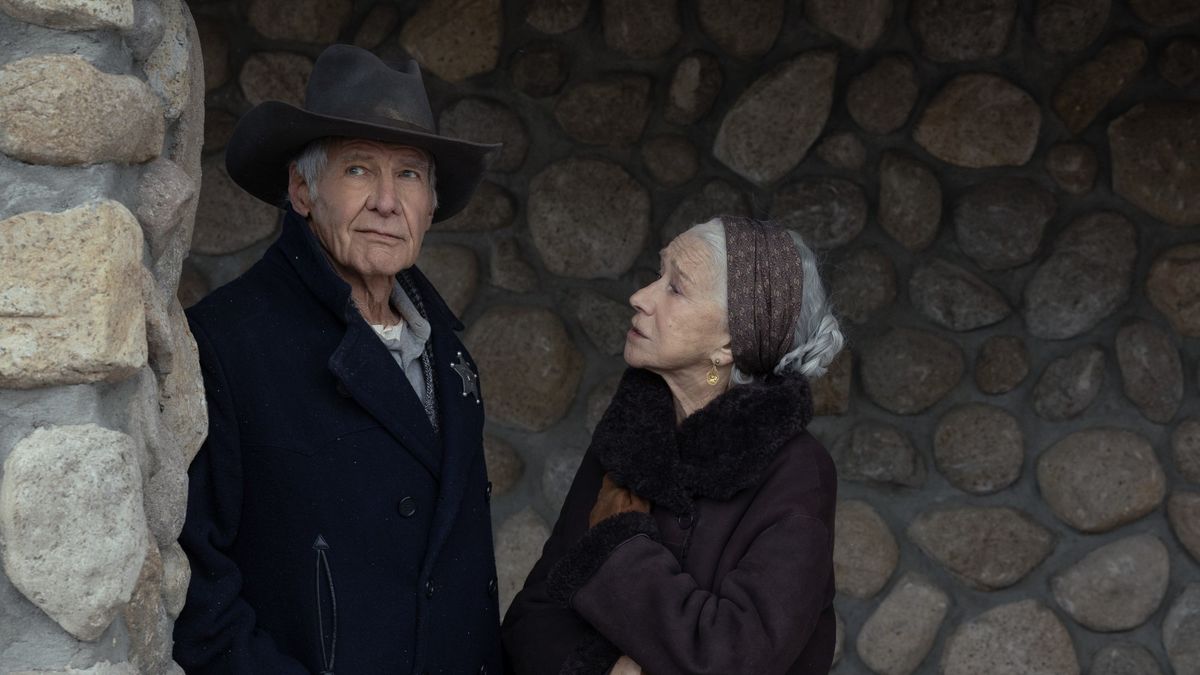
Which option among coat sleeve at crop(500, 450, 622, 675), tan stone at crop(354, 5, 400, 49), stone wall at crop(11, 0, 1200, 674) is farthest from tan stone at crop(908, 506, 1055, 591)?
tan stone at crop(354, 5, 400, 49)

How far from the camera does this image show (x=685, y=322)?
2.32 m

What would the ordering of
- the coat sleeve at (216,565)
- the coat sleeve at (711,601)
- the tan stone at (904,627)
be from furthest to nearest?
the tan stone at (904,627) → the coat sleeve at (711,601) → the coat sleeve at (216,565)

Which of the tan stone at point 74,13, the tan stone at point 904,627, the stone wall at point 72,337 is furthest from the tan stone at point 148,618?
the tan stone at point 904,627

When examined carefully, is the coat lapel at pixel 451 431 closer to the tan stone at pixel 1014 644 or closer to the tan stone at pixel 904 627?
the tan stone at pixel 904 627

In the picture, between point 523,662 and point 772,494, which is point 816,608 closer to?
point 772,494

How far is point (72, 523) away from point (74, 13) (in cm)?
55

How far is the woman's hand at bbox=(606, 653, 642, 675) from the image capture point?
7.19ft

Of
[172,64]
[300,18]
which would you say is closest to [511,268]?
[300,18]

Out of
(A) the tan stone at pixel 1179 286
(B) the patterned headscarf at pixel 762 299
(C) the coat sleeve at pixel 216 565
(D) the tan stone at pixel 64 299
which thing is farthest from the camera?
(A) the tan stone at pixel 1179 286

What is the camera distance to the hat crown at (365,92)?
2.31 meters

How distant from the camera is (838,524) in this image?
3.72 m

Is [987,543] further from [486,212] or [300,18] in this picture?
[300,18]

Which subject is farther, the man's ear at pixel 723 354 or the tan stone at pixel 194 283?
the tan stone at pixel 194 283

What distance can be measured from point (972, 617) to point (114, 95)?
272 centimetres
